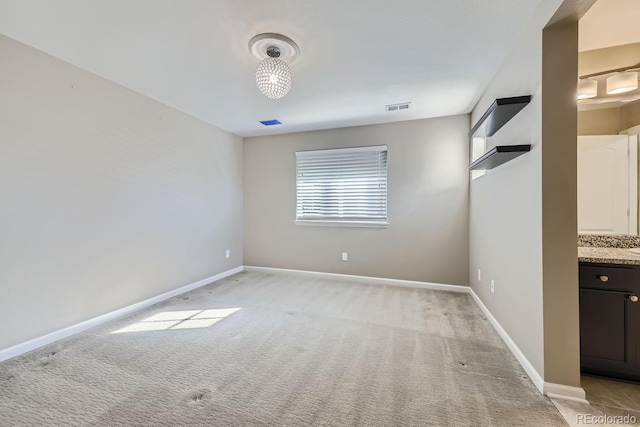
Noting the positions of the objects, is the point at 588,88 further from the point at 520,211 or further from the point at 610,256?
the point at 610,256

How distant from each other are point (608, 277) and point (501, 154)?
3.44 feet

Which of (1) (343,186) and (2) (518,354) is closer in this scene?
(2) (518,354)

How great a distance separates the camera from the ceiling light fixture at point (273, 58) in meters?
1.97

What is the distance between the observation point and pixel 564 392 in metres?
1.61

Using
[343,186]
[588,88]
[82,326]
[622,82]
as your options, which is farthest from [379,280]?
[82,326]

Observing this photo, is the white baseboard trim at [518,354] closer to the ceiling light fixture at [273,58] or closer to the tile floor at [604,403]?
the tile floor at [604,403]

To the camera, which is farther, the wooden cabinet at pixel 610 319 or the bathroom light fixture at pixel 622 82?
the bathroom light fixture at pixel 622 82

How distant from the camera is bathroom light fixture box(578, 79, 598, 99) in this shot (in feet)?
7.25

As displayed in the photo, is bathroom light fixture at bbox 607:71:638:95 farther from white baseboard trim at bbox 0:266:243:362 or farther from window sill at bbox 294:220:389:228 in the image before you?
white baseboard trim at bbox 0:266:243:362

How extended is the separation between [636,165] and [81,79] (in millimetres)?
4974

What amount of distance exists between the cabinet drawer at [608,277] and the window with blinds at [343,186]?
7.74 feet

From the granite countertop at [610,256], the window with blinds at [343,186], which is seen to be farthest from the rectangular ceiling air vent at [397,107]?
the granite countertop at [610,256]

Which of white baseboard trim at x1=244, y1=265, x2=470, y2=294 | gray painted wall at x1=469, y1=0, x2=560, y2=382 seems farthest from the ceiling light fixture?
white baseboard trim at x1=244, y1=265, x2=470, y2=294

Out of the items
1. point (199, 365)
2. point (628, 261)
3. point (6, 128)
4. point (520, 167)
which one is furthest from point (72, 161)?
point (628, 261)
